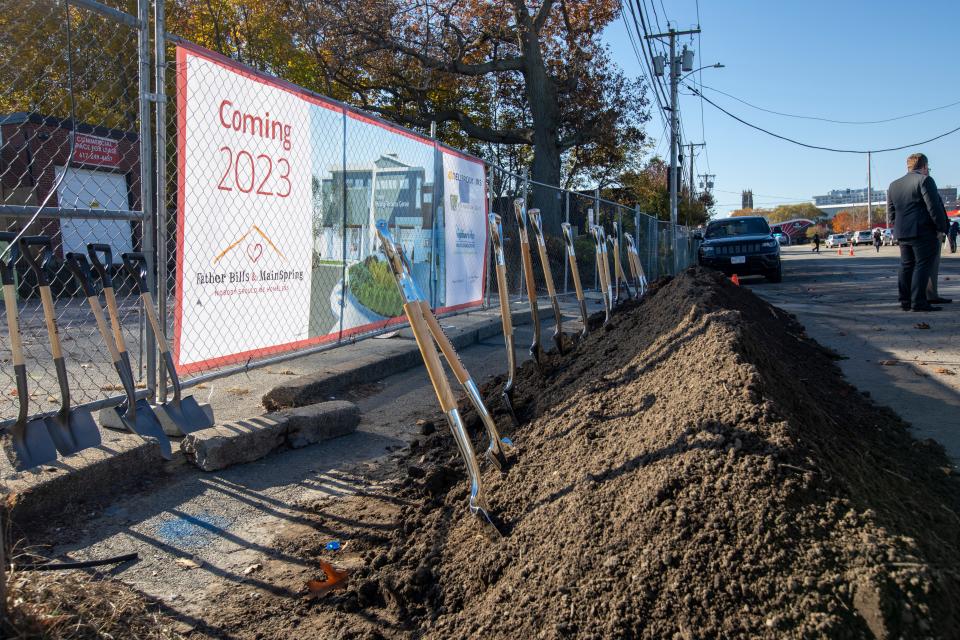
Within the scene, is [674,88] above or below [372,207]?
above

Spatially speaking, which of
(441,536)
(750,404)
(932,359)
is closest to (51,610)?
(441,536)

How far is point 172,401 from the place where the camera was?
4.22m

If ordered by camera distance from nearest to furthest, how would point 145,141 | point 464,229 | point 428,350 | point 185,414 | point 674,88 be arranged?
point 428,350
point 145,141
point 185,414
point 464,229
point 674,88

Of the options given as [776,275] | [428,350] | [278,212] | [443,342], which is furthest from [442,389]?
[776,275]

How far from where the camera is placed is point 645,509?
91.9 inches

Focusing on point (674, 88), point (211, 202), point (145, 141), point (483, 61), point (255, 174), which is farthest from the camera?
point (674, 88)

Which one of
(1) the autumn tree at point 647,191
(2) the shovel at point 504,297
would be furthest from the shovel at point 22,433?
(1) the autumn tree at point 647,191

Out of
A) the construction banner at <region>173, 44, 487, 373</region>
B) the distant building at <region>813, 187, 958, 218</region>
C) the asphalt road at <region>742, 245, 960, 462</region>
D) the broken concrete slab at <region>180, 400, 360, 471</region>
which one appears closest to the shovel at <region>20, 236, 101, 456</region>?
the broken concrete slab at <region>180, 400, 360, 471</region>

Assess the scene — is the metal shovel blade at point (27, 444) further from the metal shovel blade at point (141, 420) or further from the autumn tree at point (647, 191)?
the autumn tree at point (647, 191)

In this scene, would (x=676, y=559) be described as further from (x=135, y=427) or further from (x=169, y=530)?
(x=135, y=427)

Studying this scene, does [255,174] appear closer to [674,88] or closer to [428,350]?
[428,350]

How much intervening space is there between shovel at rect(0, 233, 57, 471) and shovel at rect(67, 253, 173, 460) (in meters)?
0.36

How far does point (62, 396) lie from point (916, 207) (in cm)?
963

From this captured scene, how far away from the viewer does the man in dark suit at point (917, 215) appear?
910 cm
